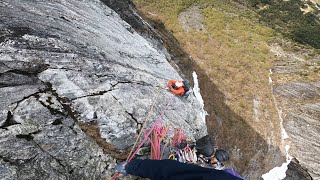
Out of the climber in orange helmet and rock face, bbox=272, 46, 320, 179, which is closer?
the climber in orange helmet

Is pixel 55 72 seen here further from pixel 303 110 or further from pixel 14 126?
pixel 303 110

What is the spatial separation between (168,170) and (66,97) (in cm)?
385

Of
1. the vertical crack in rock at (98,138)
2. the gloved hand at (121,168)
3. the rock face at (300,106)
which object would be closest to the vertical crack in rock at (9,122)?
the vertical crack in rock at (98,138)

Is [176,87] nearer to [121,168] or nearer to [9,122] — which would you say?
[121,168]

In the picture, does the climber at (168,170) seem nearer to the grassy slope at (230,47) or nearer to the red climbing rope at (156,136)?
the red climbing rope at (156,136)

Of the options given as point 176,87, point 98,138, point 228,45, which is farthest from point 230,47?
point 98,138

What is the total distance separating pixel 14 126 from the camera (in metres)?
8.85

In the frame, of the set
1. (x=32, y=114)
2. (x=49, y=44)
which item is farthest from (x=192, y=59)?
(x=32, y=114)

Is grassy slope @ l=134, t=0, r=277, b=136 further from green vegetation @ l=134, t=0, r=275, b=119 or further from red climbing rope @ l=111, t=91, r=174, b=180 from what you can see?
red climbing rope @ l=111, t=91, r=174, b=180

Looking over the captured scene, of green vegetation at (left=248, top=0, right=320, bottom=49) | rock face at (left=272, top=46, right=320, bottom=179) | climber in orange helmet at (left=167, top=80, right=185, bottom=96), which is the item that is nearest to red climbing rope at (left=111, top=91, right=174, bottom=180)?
climber in orange helmet at (left=167, top=80, right=185, bottom=96)

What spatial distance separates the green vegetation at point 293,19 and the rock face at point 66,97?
25.6m

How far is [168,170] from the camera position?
8586 millimetres

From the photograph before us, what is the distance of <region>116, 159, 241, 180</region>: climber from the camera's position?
7.27 metres

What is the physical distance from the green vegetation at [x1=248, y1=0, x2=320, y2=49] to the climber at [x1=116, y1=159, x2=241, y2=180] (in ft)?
95.9
